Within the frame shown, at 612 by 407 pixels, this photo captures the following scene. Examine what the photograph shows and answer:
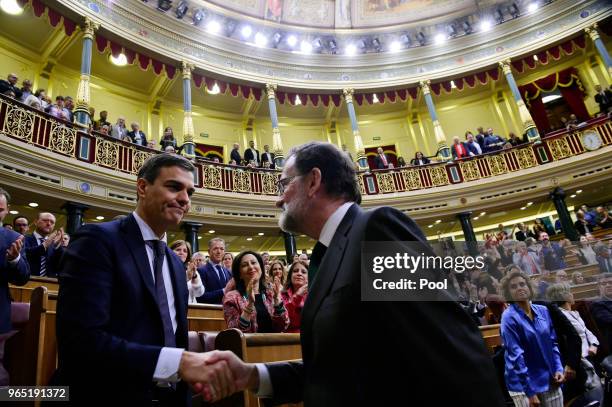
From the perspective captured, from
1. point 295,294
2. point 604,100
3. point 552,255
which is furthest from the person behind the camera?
point 604,100

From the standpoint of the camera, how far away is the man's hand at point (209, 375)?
45.3 inches

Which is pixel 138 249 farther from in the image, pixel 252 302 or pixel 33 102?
pixel 33 102

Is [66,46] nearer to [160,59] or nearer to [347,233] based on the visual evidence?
[160,59]

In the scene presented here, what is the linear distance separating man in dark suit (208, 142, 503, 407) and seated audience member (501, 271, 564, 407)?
2.16 metres

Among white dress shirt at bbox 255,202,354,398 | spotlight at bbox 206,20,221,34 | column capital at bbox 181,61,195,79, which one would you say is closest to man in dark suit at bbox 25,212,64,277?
white dress shirt at bbox 255,202,354,398

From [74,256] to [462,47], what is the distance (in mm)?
13811

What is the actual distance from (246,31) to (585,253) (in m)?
10.5

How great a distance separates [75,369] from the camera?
129 cm

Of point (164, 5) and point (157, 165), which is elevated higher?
point (164, 5)

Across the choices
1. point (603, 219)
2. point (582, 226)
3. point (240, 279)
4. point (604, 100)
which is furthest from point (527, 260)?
point (604, 100)

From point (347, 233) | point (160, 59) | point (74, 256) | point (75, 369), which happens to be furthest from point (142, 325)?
Answer: point (160, 59)

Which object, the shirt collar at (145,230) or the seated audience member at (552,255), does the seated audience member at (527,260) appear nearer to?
the seated audience member at (552,255)

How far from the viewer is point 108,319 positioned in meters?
1.30

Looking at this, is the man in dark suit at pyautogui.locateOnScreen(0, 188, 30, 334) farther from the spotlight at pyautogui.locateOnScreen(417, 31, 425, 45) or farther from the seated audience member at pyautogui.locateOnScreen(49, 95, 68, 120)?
the spotlight at pyautogui.locateOnScreen(417, 31, 425, 45)
